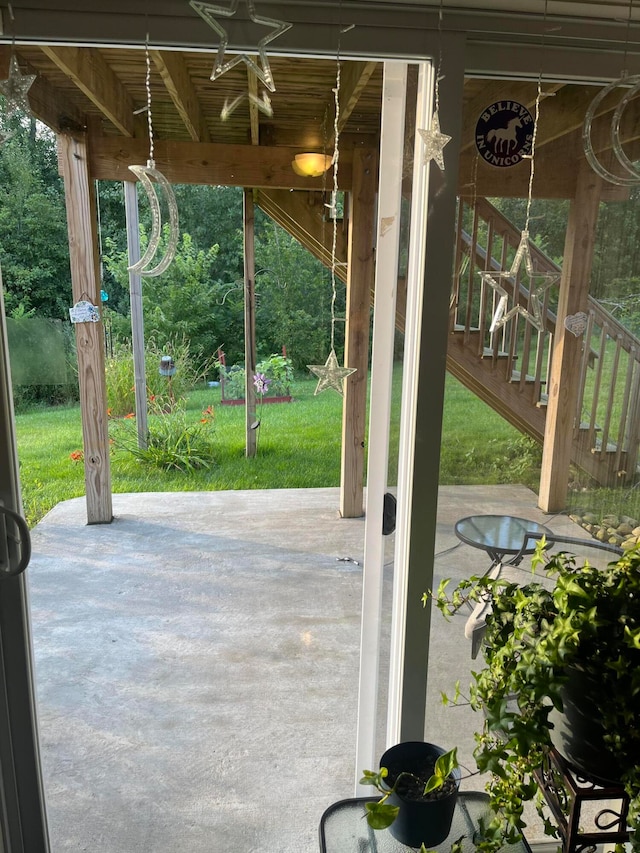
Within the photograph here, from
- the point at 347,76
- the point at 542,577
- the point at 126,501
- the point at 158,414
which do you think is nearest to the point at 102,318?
the point at 158,414

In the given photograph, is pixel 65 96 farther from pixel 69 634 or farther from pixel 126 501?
pixel 126 501

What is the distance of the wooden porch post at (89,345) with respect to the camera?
3357mm

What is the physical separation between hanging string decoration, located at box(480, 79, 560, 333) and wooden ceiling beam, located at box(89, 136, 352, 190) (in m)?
1.80

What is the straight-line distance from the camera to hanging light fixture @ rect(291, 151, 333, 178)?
3.24 meters

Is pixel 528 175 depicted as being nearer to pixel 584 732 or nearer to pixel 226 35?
pixel 226 35

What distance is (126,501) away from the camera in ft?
14.1

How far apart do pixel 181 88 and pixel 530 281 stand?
61.4 inches

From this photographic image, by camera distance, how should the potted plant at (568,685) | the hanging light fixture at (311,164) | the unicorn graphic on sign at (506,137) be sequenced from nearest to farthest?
the potted plant at (568,685) → the unicorn graphic on sign at (506,137) → the hanging light fixture at (311,164)

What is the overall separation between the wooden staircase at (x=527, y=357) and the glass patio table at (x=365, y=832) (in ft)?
2.56

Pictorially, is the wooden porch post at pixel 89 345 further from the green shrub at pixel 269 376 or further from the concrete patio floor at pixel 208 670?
the green shrub at pixel 269 376

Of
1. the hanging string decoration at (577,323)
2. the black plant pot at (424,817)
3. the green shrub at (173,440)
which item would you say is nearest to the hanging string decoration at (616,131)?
the hanging string decoration at (577,323)

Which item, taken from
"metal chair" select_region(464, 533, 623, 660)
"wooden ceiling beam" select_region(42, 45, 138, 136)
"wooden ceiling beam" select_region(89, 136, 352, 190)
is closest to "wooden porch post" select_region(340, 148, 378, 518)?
"wooden ceiling beam" select_region(89, 136, 352, 190)

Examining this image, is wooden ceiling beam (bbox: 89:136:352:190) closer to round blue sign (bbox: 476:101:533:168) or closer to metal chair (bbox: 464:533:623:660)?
round blue sign (bbox: 476:101:533:168)

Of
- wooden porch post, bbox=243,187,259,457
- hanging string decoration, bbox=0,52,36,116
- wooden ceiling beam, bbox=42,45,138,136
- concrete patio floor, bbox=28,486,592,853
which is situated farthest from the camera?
wooden porch post, bbox=243,187,259,457
